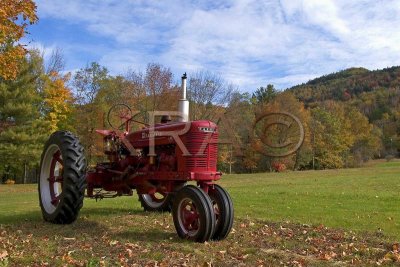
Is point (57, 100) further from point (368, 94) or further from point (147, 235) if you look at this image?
point (368, 94)

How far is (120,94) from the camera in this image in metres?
42.2

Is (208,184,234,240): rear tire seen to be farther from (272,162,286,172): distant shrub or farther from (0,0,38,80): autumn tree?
(272,162,286,172): distant shrub

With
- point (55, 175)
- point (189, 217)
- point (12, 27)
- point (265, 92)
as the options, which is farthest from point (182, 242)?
point (265, 92)

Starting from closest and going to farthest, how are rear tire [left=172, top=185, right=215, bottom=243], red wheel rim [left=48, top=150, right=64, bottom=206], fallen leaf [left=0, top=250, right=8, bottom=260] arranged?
fallen leaf [left=0, top=250, right=8, bottom=260] → rear tire [left=172, top=185, right=215, bottom=243] → red wheel rim [left=48, top=150, right=64, bottom=206]

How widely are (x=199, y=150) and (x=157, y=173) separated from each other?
112 cm

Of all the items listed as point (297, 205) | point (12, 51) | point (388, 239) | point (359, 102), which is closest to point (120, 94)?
point (12, 51)

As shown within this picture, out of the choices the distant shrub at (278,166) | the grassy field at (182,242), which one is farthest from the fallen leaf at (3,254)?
the distant shrub at (278,166)

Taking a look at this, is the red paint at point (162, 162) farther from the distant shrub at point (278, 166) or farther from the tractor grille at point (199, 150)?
the distant shrub at point (278, 166)

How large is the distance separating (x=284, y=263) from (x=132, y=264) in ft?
6.05

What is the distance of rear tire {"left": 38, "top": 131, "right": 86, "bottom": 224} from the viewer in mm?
8195

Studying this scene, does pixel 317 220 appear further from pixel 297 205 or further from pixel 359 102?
pixel 359 102

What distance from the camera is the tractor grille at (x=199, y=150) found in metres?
7.31

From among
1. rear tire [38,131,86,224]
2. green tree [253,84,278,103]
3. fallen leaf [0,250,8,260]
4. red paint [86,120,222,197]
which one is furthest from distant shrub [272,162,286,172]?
fallen leaf [0,250,8,260]

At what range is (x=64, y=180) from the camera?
8.24 m
